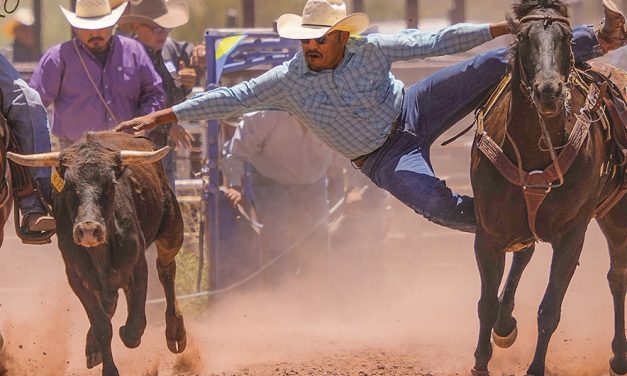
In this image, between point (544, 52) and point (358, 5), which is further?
point (358, 5)

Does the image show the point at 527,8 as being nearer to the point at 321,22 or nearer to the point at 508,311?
the point at 321,22

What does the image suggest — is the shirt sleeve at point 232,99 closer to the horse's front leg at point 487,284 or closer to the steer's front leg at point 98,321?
the steer's front leg at point 98,321

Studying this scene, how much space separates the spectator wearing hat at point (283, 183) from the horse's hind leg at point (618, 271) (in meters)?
3.31

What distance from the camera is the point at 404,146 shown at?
7.52 m

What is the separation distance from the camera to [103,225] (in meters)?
7.01

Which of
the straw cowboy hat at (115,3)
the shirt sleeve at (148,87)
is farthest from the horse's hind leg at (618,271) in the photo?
the straw cowboy hat at (115,3)

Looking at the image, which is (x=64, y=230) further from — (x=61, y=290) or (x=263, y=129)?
(x=263, y=129)

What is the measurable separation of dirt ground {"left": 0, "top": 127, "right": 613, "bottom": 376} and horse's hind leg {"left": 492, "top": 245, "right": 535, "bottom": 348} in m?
0.79

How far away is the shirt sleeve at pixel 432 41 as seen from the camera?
23.5ft

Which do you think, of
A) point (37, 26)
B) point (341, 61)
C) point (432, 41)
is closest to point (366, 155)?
point (341, 61)

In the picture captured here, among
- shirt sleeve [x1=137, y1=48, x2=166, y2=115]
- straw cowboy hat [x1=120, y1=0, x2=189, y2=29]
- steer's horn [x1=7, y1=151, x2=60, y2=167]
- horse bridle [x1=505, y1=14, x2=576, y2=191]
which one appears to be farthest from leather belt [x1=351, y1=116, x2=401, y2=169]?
straw cowboy hat [x1=120, y1=0, x2=189, y2=29]

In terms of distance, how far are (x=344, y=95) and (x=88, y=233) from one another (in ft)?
5.39

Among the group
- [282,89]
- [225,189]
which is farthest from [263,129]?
[282,89]

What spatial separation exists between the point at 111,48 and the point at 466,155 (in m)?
Answer: 3.82
